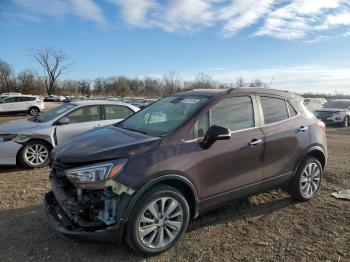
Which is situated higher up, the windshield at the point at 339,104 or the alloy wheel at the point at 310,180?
the windshield at the point at 339,104

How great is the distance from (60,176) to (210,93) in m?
2.19

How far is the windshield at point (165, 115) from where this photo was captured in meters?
4.35

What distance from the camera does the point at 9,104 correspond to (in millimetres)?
27797

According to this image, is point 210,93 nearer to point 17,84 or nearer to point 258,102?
point 258,102

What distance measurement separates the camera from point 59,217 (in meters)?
3.88

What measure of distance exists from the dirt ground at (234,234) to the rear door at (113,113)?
294 cm

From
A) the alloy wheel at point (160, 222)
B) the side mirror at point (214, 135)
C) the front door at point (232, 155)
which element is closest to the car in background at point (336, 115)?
the front door at point (232, 155)

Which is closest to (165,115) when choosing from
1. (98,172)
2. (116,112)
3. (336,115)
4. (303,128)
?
(98,172)

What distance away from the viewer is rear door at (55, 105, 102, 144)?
26.1ft

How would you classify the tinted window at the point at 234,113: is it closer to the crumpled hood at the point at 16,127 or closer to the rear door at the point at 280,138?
the rear door at the point at 280,138

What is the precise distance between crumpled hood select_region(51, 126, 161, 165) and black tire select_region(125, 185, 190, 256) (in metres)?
0.47

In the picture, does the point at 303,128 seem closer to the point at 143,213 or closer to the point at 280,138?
the point at 280,138

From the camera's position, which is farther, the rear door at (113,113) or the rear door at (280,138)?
the rear door at (113,113)

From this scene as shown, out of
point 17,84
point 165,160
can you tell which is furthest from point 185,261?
point 17,84
